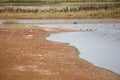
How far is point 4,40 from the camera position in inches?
1206

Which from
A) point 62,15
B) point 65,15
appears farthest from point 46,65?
point 62,15

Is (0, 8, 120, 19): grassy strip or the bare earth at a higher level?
the bare earth

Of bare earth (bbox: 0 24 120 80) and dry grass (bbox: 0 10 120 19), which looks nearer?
bare earth (bbox: 0 24 120 80)

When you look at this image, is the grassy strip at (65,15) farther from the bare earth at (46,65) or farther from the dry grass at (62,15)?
the bare earth at (46,65)

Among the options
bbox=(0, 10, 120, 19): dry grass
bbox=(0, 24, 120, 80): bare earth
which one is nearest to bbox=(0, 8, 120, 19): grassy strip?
bbox=(0, 10, 120, 19): dry grass

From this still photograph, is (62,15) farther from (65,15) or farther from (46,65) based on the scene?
(46,65)

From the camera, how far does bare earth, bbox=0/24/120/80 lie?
645 inches

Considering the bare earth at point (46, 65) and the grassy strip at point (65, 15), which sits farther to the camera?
the grassy strip at point (65, 15)

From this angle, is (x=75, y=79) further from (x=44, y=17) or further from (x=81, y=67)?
(x=44, y=17)

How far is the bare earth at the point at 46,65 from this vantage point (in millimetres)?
16375

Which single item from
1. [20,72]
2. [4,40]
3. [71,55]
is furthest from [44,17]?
[20,72]

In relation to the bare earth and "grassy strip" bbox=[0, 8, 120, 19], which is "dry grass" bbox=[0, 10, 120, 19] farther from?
the bare earth

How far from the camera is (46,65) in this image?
18969 mm

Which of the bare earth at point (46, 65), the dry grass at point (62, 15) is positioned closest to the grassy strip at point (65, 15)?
the dry grass at point (62, 15)
